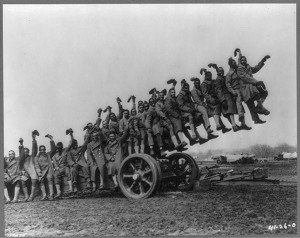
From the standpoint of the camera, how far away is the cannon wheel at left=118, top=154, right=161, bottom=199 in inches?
360

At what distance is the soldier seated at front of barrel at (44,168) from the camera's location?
988 centimetres

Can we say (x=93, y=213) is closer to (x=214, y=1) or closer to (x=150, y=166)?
(x=150, y=166)

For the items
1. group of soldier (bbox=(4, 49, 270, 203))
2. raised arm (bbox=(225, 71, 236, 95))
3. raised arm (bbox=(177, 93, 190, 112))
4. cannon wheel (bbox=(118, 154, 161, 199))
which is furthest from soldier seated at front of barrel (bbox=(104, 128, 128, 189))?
raised arm (bbox=(225, 71, 236, 95))

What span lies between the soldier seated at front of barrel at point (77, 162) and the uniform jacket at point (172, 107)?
1.86 meters

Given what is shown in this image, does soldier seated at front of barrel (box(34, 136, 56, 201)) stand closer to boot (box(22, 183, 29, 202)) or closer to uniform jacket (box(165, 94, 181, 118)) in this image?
boot (box(22, 183, 29, 202))

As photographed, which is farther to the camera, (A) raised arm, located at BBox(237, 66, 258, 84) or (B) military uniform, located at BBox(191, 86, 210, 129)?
(B) military uniform, located at BBox(191, 86, 210, 129)

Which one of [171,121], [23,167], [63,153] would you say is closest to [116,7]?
[171,121]

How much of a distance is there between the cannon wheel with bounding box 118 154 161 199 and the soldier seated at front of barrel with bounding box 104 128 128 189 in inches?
11.1

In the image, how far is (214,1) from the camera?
9484 millimetres

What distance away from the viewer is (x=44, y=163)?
9969 millimetres

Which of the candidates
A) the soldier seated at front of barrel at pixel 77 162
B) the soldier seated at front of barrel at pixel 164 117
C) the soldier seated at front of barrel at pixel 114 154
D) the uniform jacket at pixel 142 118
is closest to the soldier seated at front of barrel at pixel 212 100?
the soldier seated at front of barrel at pixel 164 117

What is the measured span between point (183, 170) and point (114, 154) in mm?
1549

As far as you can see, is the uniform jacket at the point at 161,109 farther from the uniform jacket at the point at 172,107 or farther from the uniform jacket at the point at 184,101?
the uniform jacket at the point at 184,101
